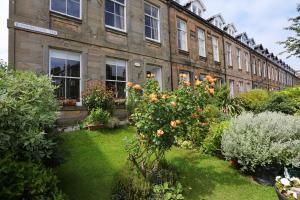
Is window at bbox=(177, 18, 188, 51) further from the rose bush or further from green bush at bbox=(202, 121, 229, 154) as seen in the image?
the rose bush

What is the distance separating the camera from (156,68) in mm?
15461

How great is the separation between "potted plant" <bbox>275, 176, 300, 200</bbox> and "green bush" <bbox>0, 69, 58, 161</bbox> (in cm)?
447

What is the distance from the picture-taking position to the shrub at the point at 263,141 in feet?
20.4

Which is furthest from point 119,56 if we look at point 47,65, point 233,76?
point 233,76

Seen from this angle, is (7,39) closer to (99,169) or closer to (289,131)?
(99,169)

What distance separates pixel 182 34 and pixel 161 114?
14.3 meters

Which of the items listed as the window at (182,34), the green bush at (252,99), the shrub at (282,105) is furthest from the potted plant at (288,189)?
the window at (182,34)

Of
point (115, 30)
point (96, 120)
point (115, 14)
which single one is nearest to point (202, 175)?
point (96, 120)

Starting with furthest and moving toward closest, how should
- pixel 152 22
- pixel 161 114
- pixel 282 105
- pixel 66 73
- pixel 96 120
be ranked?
pixel 152 22
pixel 282 105
pixel 66 73
pixel 96 120
pixel 161 114

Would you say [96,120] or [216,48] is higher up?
[216,48]

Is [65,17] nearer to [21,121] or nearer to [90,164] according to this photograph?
[90,164]

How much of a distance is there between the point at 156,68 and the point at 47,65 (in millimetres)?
7201

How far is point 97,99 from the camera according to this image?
34.6ft

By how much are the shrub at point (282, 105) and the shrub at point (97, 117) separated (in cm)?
864
